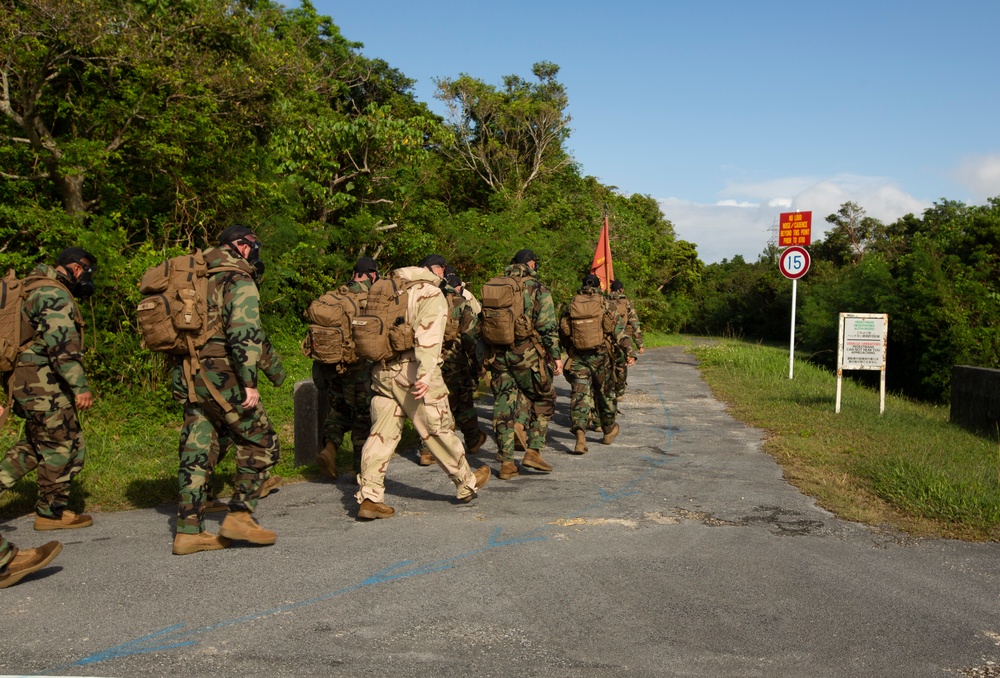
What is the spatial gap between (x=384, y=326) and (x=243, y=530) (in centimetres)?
174

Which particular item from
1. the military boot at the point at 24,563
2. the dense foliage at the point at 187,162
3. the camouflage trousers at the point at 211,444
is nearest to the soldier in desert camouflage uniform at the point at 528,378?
the camouflage trousers at the point at 211,444

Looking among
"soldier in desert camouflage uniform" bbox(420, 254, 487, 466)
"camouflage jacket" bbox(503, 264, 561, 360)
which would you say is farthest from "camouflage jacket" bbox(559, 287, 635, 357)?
"camouflage jacket" bbox(503, 264, 561, 360)

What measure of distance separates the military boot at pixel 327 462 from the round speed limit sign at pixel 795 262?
37.8ft

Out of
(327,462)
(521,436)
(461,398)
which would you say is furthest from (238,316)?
(521,436)

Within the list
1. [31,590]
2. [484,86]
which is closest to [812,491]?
[31,590]

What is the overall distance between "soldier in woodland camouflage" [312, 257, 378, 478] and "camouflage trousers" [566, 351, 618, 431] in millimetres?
2397

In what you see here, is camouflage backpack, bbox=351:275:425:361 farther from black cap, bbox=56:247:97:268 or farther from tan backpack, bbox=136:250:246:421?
black cap, bbox=56:247:97:268

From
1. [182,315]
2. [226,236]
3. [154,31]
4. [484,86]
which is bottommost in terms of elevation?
[182,315]

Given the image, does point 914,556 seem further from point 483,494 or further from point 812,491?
point 483,494

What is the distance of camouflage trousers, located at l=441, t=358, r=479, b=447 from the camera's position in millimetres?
8695

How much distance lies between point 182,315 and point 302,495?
2.34 metres

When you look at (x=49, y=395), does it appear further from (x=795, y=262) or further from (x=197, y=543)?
(x=795, y=262)

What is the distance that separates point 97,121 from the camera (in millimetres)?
11617

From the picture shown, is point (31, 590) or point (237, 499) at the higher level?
point (237, 499)
